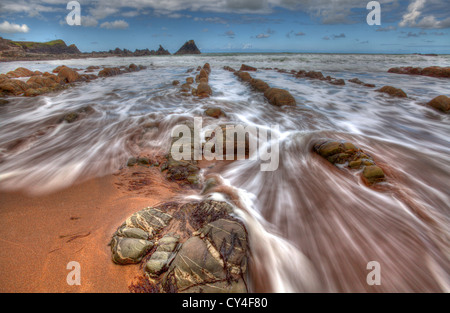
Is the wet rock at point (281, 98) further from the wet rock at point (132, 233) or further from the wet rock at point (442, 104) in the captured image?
the wet rock at point (132, 233)

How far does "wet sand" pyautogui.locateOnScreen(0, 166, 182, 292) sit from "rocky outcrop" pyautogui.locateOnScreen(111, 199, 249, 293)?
8.6 inches

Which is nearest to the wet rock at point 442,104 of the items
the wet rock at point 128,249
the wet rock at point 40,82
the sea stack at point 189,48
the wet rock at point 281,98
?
the wet rock at point 281,98

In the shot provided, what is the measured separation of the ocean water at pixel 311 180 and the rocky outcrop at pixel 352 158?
23 cm

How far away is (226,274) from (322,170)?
3493 mm

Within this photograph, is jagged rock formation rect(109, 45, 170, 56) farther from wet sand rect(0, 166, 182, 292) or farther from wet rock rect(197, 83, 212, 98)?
wet sand rect(0, 166, 182, 292)

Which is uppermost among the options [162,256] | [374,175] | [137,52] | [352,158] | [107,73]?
[137,52]

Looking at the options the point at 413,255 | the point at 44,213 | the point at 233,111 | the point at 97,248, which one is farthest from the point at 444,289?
the point at 233,111

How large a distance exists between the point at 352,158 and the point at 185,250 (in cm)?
436

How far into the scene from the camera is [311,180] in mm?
4137

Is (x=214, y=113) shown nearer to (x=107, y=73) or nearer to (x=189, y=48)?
(x=107, y=73)

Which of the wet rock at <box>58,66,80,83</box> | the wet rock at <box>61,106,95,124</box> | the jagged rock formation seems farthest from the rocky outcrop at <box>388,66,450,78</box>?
the jagged rock formation

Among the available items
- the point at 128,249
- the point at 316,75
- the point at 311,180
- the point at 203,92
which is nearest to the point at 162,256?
the point at 128,249

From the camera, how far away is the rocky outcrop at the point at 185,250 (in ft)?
6.64

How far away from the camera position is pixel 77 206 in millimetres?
3145
